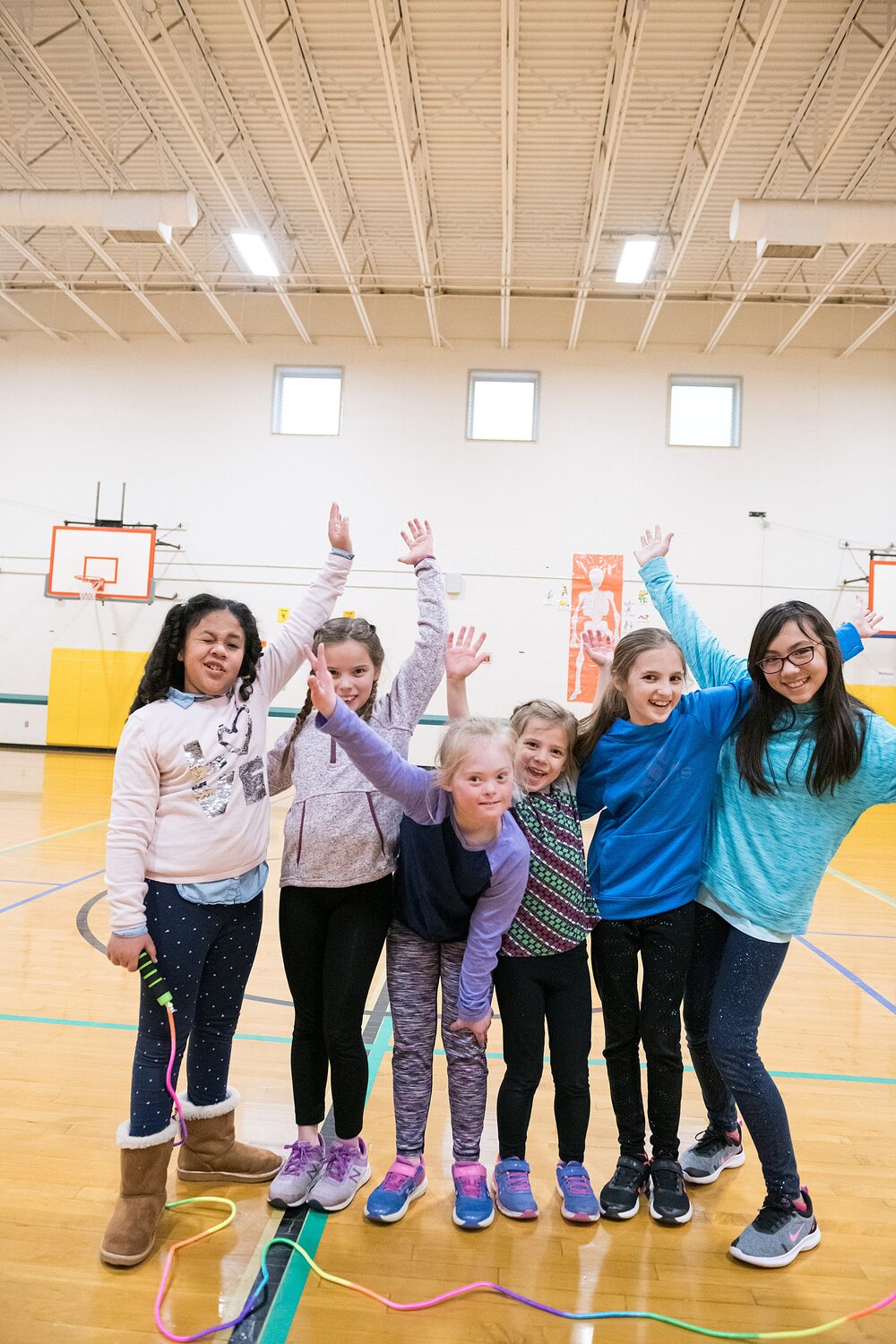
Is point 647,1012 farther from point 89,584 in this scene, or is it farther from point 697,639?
point 89,584

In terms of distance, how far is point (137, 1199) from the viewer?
5.70 feet

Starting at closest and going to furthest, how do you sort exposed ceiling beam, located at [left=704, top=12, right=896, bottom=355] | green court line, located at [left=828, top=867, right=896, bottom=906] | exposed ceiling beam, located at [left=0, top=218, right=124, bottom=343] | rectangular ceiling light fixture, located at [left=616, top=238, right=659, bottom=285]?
green court line, located at [left=828, top=867, right=896, bottom=906], exposed ceiling beam, located at [left=704, top=12, right=896, bottom=355], rectangular ceiling light fixture, located at [left=616, top=238, right=659, bottom=285], exposed ceiling beam, located at [left=0, top=218, right=124, bottom=343]

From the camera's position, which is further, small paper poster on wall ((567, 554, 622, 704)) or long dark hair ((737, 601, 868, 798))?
small paper poster on wall ((567, 554, 622, 704))

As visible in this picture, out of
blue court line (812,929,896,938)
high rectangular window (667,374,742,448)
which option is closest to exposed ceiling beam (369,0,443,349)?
high rectangular window (667,374,742,448)

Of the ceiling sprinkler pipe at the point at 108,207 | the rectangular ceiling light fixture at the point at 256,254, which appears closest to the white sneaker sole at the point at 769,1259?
the ceiling sprinkler pipe at the point at 108,207

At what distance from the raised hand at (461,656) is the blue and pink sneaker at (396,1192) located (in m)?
1.10

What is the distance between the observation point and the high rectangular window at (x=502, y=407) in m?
11.7

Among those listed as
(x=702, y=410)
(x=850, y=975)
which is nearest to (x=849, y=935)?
(x=850, y=975)

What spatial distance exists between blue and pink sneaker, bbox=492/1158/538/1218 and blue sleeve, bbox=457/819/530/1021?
0.38 meters

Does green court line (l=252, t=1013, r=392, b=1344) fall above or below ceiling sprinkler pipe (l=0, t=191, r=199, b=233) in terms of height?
below

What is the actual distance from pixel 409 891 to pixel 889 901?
443 centimetres

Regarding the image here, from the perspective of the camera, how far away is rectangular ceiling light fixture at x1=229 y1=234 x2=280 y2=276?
29.0 ft

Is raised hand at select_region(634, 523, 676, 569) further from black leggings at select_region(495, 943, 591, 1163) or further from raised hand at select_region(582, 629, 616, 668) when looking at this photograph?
black leggings at select_region(495, 943, 591, 1163)

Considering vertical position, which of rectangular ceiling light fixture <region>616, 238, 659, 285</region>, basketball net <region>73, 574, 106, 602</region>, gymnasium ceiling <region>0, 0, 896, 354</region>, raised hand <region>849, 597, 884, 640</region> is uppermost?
gymnasium ceiling <region>0, 0, 896, 354</region>
